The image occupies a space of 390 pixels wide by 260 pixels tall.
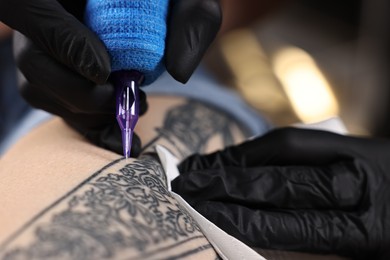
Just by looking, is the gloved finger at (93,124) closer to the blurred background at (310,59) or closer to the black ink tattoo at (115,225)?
the black ink tattoo at (115,225)

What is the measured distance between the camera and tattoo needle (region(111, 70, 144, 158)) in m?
0.78

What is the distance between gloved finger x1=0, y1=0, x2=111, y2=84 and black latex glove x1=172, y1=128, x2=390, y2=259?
0.22 metres

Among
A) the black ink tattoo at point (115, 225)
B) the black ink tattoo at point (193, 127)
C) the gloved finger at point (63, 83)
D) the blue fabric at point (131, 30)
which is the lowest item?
the black ink tattoo at point (193, 127)

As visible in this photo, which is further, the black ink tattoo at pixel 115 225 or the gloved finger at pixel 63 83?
the gloved finger at pixel 63 83

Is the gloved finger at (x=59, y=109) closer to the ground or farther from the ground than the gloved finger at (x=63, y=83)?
closer to the ground

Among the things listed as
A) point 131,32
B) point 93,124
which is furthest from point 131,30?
point 93,124

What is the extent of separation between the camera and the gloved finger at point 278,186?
0.80 metres

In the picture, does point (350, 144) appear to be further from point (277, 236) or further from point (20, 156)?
point (20, 156)

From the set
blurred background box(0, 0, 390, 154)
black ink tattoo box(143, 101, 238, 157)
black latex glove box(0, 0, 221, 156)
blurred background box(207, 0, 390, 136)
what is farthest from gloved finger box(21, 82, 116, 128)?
blurred background box(207, 0, 390, 136)

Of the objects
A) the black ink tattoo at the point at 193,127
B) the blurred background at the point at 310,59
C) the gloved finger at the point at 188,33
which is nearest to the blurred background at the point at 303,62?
the blurred background at the point at 310,59

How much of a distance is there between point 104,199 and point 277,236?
0.28 m

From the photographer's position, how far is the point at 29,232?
1.85 ft

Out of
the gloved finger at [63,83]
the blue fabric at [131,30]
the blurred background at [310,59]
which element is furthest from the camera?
the blurred background at [310,59]

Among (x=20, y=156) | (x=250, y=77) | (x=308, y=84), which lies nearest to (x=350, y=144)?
(x=20, y=156)
